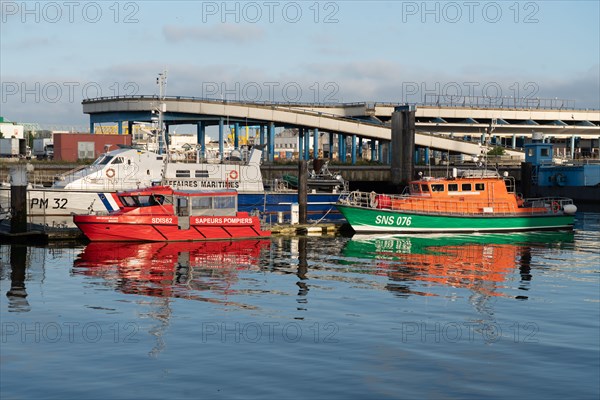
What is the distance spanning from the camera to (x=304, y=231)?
42.5m

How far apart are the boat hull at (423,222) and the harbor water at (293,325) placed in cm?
880

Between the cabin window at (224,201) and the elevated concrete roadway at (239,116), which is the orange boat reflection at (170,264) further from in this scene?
the elevated concrete roadway at (239,116)

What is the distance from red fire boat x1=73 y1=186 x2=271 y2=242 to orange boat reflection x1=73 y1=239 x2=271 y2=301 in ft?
1.53

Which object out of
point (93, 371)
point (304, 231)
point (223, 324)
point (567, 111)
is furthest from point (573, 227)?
point (567, 111)

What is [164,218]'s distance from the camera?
36781 millimetres

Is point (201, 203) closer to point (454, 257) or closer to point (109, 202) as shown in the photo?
point (109, 202)

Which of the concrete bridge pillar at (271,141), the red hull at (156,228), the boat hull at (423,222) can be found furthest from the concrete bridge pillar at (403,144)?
the red hull at (156,228)

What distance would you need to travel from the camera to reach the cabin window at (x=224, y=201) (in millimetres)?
37719

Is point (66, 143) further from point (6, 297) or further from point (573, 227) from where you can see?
point (6, 297)

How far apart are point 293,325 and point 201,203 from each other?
724 inches

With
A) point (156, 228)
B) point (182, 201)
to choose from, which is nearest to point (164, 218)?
point (156, 228)

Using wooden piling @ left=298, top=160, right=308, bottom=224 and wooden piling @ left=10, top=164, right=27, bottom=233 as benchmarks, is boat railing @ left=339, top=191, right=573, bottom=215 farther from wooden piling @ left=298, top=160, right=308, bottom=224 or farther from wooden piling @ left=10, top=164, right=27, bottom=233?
wooden piling @ left=10, top=164, right=27, bottom=233

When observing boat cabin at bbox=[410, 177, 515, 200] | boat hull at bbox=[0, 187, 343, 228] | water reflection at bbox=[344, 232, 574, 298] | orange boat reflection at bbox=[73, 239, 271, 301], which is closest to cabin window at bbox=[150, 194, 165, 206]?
orange boat reflection at bbox=[73, 239, 271, 301]

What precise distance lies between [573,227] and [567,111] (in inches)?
2272
